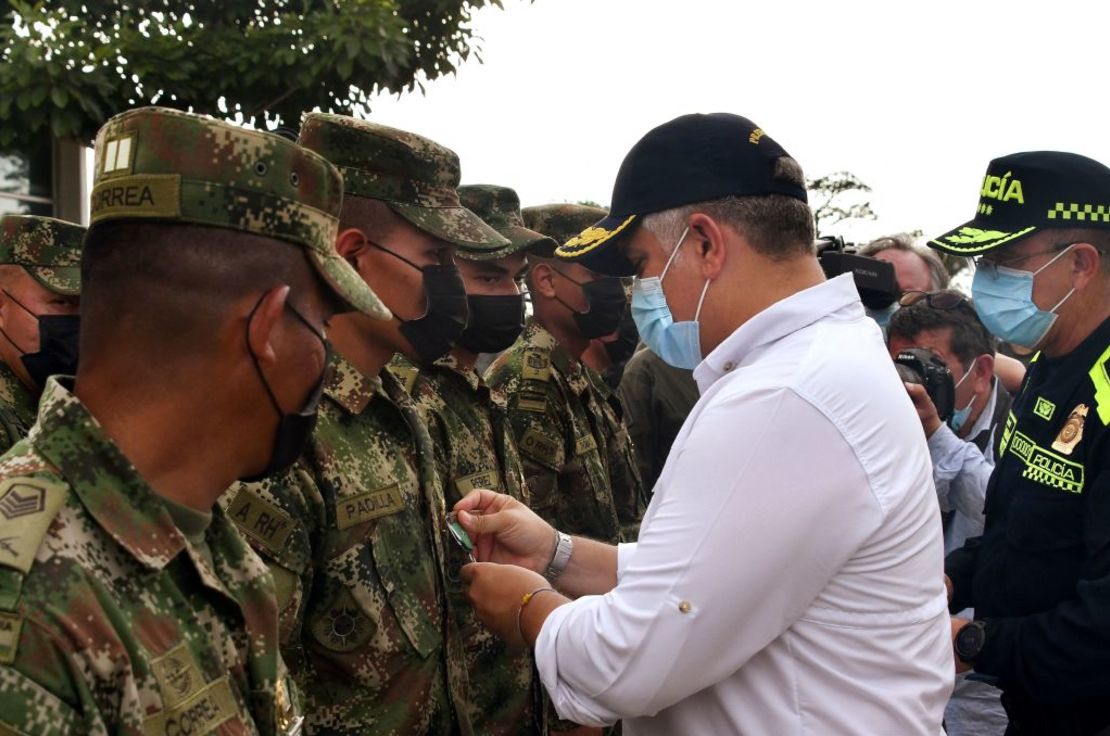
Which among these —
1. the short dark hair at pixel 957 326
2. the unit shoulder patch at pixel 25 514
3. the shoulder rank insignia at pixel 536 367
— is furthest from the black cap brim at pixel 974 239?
the unit shoulder patch at pixel 25 514

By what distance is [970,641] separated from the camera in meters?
3.10

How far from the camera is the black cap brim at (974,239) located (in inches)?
133

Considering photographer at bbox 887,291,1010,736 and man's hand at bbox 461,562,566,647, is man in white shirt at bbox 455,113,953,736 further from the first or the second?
photographer at bbox 887,291,1010,736

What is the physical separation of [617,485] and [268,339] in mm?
3429

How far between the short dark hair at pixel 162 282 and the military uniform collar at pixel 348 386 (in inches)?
43.2

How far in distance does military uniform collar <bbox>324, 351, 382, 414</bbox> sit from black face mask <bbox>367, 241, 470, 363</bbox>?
27 cm

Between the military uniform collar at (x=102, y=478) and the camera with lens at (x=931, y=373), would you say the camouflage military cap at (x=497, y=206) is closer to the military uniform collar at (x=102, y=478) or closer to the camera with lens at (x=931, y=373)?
the camera with lens at (x=931, y=373)

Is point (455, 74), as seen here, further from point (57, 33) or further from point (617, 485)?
point (617, 485)

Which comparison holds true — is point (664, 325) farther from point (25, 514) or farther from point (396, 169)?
point (25, 514)

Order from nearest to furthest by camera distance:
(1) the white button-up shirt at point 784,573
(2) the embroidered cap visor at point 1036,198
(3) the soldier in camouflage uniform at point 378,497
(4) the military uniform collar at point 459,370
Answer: (1) the white button-up shirt at point 784,573, (3) the soldier in camouflage uniform at point 378,497, (2) the embroidered cap visor at point 1036,198, (4) the military uniform collar at point 459,370

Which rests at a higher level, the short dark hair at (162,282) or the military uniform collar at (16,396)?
the short dark hair at (162,282)

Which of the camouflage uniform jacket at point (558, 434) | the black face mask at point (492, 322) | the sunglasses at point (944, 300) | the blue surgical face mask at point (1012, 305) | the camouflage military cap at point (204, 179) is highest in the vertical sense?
the camouflage military cap at point (204, 179)

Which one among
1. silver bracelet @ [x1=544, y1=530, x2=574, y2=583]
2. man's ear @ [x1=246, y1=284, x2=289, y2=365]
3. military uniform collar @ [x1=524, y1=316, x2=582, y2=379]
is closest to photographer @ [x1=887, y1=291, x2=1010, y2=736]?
military uniform collar @ [x1=524, y1=316, x2=582, y2=379]

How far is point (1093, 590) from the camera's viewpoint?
277 cm
